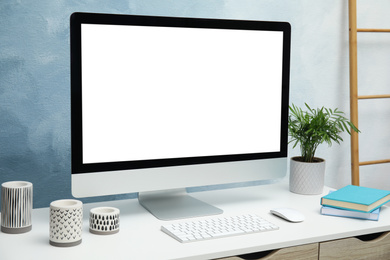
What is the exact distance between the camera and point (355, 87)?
218 cm

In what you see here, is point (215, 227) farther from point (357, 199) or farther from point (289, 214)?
point (357, 199)

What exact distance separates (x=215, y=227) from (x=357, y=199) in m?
0.46

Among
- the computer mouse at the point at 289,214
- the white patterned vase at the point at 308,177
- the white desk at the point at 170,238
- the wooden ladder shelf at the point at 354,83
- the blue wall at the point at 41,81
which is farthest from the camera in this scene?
the wooden ladder shelf at the point at 354,83

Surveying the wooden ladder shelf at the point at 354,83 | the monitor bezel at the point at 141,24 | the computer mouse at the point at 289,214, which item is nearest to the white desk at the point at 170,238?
the computer mouse at the point at 289,214

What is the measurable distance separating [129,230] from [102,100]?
1.16 feet

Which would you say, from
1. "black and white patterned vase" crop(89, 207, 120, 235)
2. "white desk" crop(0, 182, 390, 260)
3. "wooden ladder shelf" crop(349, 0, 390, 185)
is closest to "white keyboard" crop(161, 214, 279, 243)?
"white desk" crop(0, 182, 390, 260)

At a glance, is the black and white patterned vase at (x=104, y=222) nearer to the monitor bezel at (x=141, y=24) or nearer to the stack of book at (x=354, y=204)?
the monitor bezel at (x=141, y=24)

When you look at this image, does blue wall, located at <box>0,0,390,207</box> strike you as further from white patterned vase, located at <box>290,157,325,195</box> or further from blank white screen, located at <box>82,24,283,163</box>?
white patterned vase, located at <box>290,157,325,195</box>

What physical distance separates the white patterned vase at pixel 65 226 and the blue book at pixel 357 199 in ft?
2.42

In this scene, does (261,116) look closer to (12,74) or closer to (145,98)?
(145,98)

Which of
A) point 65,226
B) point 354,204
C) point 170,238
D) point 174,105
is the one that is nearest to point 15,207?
point 65,226

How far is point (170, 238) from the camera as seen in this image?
1.29 m

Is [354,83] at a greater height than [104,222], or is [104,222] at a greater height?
[354,83]

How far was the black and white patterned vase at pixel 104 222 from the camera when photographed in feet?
4.26
